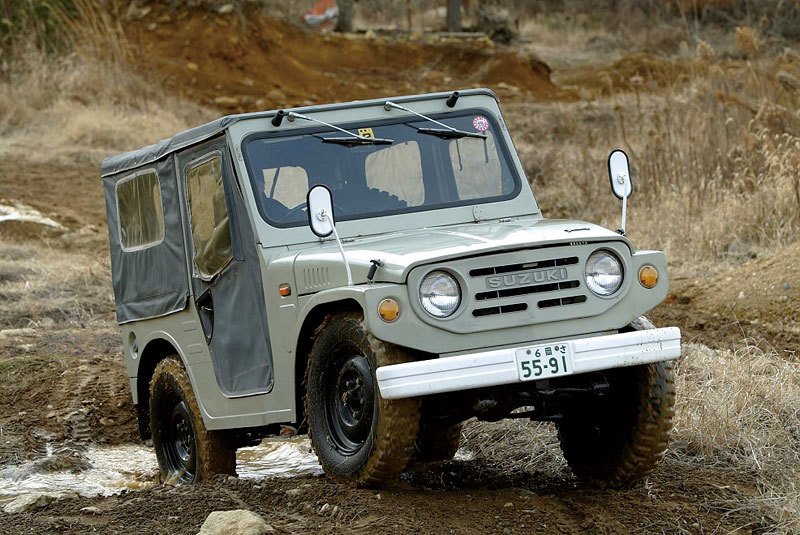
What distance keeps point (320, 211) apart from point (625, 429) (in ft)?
5.30

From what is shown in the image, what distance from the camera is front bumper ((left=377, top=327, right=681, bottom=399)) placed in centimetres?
492

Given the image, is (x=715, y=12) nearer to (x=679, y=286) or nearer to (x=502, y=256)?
(x=679, y=286)

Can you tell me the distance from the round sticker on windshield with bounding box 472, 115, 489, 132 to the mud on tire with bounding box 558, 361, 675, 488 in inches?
63.6

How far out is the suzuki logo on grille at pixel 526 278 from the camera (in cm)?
525

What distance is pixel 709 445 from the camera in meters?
6.53

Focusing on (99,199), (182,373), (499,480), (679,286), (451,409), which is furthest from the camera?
(99,199)

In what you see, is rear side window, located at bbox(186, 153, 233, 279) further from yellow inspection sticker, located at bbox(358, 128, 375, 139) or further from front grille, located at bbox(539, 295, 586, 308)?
front grille, located at bbox(539, 295, 586, 308)

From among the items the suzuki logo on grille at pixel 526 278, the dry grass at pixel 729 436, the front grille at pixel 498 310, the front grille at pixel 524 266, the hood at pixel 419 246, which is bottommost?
the dry grass at pixel 729 436

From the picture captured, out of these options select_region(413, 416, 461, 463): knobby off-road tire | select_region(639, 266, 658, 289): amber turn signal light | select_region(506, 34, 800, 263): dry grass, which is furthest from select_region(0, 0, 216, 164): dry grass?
select_region(639, 266, 658, 289): amber turn signal light

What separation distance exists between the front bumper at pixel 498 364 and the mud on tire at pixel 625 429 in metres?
0.30

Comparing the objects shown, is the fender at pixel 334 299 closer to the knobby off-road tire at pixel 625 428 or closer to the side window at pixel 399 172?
the side window at pixel 399 172

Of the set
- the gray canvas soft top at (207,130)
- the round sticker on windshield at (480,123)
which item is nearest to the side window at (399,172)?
the gray canvas soft top at (207,130)

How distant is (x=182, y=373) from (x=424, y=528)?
239 cm

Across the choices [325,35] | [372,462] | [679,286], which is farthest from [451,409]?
[325,35]
